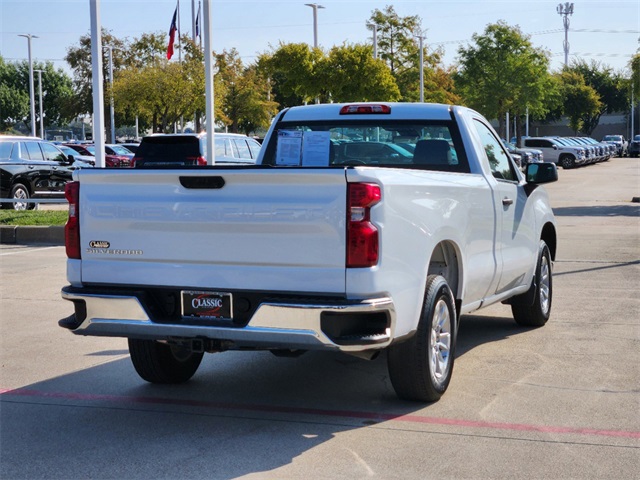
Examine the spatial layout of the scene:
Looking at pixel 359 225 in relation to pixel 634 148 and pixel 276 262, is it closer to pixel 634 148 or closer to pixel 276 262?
pixel 276 262

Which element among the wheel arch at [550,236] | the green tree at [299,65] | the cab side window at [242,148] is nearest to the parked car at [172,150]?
A: the cab side window at [242,148]

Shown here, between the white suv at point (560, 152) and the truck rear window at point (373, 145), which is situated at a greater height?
the truck rear window at point (373, 145)

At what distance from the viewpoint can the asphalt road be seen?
513cm

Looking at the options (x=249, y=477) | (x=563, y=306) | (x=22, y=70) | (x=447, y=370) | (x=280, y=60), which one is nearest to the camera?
(x=249, y=477)

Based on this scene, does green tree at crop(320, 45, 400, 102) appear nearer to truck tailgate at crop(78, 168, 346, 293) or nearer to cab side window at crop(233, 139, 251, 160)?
cab side window at crop(233, 139, 251, 160)

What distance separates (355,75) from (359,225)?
46.0 metres

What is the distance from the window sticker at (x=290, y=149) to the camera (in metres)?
7.87

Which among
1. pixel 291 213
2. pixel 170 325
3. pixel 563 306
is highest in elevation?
pixel 291 213

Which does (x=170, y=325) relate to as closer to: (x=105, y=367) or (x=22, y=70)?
(x=105, y=367)

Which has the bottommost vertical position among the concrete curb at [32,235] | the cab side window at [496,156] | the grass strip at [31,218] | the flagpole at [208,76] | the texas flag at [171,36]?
the concrete curb at [32,235]

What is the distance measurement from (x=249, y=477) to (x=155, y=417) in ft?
4.47

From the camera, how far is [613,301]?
1052 centimetres

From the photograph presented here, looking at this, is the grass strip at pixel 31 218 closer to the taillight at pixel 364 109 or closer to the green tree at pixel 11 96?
the taillight at pixel 364 109

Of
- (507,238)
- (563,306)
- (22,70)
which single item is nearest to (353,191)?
(507,238)
